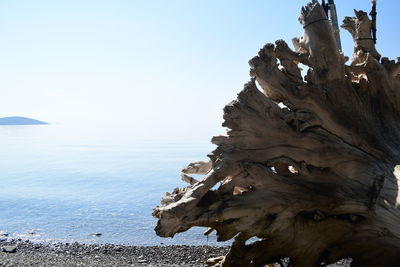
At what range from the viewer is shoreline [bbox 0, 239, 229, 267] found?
10477 millimetres

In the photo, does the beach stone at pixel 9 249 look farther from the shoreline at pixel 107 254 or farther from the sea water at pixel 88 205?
the sea water at pixel 88 205

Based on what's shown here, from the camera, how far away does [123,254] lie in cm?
1193

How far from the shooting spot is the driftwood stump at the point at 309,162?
17.1ft

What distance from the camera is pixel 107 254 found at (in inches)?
470

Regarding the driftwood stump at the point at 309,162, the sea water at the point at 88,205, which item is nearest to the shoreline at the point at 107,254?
the sea water at the point at 88,205

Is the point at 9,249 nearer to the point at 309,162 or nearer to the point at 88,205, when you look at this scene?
the point at 88,205

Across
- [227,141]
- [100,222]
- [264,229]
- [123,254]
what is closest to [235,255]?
[264,229]

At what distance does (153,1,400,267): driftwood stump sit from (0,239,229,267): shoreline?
187 inches

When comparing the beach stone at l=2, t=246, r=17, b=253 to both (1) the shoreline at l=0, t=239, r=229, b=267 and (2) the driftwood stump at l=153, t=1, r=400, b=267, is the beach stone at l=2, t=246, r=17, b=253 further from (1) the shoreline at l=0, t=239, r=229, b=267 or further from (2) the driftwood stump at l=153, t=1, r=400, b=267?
(2) the driftwood stump at l=153, t=1, r=400, b=267

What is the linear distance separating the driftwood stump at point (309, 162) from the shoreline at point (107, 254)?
187 inches

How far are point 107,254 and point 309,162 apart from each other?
840 cm

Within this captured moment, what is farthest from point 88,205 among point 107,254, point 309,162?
point 309,162

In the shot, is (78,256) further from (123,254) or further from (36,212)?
(36,212)

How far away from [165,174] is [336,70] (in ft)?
85.1
